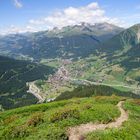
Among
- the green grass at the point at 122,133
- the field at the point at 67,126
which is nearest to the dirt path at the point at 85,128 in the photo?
the field at the point at 67,126

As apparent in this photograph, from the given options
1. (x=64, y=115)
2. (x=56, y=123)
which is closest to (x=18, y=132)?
(x=56, y=123)

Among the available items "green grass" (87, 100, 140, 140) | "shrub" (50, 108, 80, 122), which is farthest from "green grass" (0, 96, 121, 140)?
"green grass" (87, 100, 140, 140)

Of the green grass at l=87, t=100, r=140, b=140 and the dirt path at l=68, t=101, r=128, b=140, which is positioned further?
the dirt path at l=68, t=101, r=128, b=140

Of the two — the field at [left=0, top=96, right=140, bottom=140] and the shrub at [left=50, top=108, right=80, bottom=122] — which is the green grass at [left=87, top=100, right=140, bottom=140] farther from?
the shrub at [left=50, top=108, right=80, bottom=122]

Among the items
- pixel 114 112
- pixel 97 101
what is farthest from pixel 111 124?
pixel 97 101

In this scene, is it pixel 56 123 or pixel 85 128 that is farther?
pixel 56 123

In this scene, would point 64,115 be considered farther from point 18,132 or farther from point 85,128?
point 18,132

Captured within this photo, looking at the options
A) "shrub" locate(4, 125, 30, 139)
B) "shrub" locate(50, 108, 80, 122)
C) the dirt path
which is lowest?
"shrub" locate(4, 125, 30, 139)

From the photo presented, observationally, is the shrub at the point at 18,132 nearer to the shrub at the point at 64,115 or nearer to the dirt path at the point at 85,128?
the shrub at the point at 64,115

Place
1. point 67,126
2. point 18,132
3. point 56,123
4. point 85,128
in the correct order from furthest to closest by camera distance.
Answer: point 56,123 < point 18,132 < point 67,126 < point 85,128

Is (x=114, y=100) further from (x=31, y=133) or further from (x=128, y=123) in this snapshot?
(x=31, y=133)

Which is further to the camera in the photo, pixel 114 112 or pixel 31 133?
pixel 114 112
